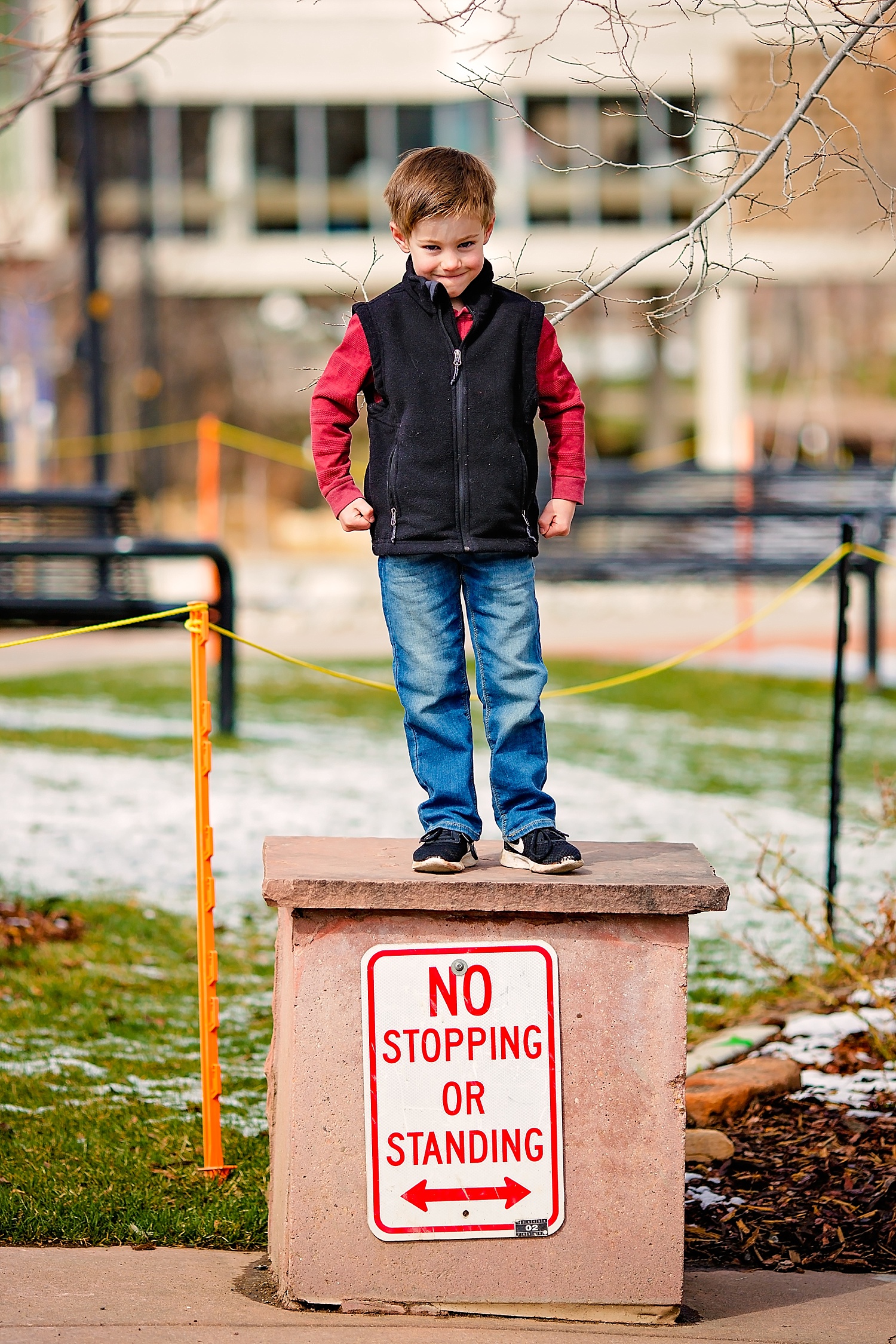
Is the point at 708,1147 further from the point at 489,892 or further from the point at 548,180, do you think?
the point at 548,180

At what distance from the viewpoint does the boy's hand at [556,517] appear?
350 centimetres

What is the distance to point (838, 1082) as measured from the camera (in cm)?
462

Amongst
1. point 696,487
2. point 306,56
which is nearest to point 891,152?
point 306,56

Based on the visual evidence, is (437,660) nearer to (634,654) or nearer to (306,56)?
(634,654)

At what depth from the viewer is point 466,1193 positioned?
3205 millimetres

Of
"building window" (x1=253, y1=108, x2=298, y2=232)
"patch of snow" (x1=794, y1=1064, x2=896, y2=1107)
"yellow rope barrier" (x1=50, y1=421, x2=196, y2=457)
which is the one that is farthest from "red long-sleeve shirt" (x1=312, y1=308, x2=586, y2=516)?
"building window" (x1=253, y1=108, x2=298, y2=232)

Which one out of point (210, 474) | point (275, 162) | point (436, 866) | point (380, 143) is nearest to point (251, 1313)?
point (436, 866)

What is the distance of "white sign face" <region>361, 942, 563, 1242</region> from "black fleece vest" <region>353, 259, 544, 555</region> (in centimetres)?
82

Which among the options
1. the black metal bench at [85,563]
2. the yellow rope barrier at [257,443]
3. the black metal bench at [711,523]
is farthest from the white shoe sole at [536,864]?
the yellow rope barrier at [257,443]

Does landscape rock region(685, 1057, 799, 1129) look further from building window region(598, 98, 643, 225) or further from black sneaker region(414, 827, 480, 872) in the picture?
building window region(598, 98, 643, 225)

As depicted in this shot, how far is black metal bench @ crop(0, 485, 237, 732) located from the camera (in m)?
8.59

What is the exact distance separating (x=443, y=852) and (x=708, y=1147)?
129cm

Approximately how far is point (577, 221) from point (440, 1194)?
2655 centimetres

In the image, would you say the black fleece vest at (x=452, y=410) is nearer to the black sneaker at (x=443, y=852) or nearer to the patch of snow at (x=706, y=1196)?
the black sneaker at (x=443, y=852)
